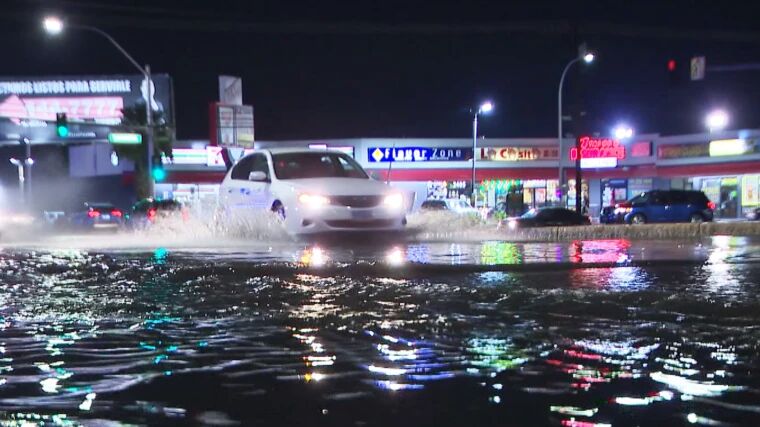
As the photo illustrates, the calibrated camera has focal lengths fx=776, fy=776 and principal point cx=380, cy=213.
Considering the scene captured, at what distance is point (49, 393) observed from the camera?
412cm

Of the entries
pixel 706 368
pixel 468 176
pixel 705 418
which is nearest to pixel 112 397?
pixel 705 418

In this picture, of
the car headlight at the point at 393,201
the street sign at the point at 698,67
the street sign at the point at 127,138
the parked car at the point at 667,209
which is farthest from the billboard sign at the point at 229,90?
the car headlight at the point at 393,201

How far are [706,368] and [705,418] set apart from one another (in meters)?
1.03

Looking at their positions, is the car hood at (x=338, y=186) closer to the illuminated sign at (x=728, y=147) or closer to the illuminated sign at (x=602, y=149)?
the illuminated sign at (x=728, y=147)

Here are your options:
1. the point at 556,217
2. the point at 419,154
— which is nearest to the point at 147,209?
the point at 556,217

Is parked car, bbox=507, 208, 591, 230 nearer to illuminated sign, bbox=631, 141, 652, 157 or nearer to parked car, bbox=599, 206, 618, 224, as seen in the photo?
parked car, bbox=599, 206, 618, 224

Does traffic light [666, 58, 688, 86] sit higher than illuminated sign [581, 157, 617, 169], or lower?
higher

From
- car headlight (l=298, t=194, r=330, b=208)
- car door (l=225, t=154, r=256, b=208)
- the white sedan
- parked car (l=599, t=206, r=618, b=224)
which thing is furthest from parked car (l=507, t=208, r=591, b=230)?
car headlight (l=298, t=194, r=330, b=208)

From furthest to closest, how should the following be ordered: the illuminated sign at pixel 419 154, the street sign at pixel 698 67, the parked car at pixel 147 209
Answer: the illuminated sign at pixel 419 154 → the parked car at pixel 147 209 → the street sign at pixel 698 67

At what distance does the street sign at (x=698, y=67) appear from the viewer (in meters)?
19.9

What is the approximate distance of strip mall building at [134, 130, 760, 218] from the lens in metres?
43.2

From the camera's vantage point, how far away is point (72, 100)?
2056 inches

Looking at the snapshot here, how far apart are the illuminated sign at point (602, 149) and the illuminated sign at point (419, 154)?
647cm

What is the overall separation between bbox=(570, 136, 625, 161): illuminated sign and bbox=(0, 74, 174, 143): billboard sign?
1038 inches
